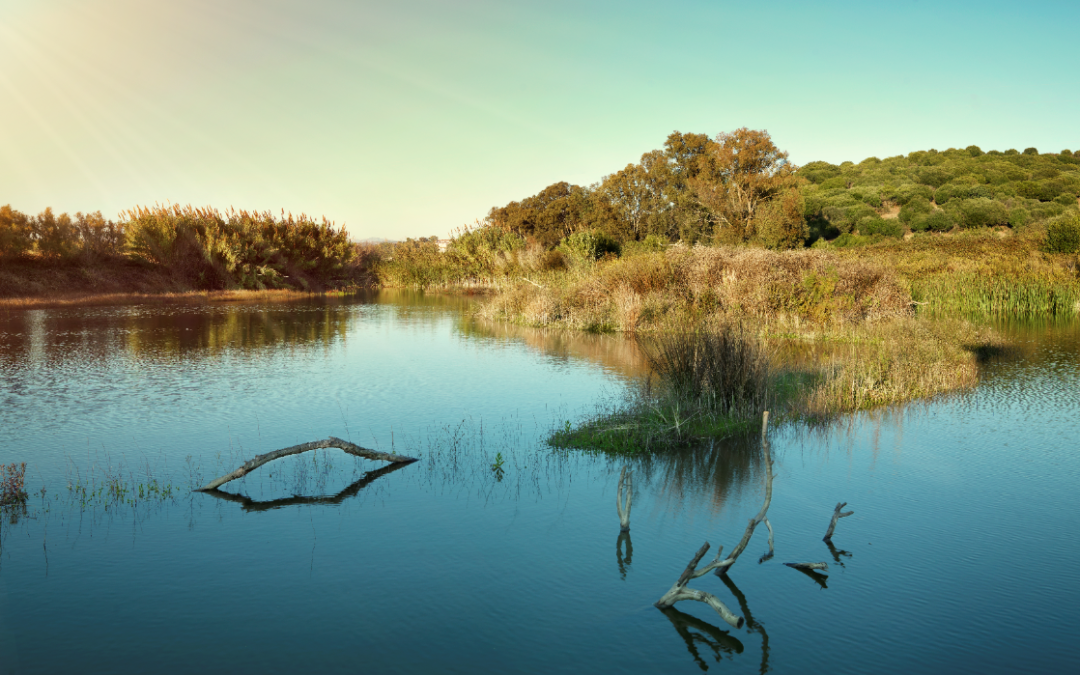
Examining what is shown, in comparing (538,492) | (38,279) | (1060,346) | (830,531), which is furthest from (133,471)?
(38,279)

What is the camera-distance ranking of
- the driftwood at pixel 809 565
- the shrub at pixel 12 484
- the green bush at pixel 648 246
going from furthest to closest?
the green bush at pixel 648 246
the shrub at pixel 12 484
the driftwood at pixel 809 565

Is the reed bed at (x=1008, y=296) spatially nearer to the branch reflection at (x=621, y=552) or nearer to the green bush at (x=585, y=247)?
the green bush at (x=585, y=247)

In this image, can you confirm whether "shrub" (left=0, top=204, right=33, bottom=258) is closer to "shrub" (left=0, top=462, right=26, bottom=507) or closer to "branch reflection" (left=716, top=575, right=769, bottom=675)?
"shrub" (left=0, top=462, right=26, bottom=507)

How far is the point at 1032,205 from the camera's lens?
5812 cm

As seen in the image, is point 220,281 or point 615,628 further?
point 220,281

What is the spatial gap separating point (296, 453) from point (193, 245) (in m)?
38.7

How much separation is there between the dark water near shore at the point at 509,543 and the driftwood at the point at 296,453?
0.69ft

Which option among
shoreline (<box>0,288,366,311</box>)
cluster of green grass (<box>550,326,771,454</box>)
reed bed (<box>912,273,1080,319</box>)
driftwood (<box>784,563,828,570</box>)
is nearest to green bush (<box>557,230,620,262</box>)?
reed bed (<box>912,273,1080,319</box>)

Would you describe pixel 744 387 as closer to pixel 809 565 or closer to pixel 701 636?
pixel 809 565

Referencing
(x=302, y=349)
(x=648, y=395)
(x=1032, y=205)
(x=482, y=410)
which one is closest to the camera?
(x=648, y=395)

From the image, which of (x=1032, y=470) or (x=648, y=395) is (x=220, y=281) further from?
(x=1032, y=470)

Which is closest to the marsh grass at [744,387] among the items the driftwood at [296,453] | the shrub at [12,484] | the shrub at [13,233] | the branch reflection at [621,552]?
the driftwood at [296,453]

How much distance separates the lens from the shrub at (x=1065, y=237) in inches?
1239

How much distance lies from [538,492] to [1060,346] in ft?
55.1
